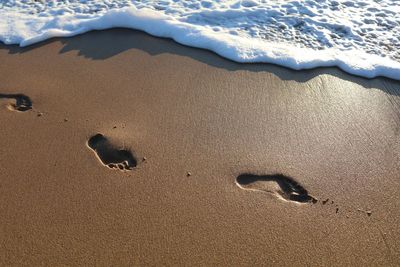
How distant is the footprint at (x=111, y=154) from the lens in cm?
259

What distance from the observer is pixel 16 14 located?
14.4 ft

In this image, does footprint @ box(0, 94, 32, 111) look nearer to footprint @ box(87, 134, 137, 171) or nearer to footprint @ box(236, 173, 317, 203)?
footprint @ box(87, 134, 137, 171)

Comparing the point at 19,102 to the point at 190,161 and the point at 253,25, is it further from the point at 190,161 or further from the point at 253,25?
the point at 253,25

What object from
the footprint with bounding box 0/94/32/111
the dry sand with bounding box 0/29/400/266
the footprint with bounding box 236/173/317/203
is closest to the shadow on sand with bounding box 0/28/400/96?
the dry sand with bounding box 0/29/400/266

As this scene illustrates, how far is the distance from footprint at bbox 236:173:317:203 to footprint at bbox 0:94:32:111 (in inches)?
64.4

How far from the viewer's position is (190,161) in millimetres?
2623

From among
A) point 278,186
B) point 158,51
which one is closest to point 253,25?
point 158,51

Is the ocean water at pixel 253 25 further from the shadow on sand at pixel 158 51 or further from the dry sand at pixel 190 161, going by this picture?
the dry sand at pixel 190 161

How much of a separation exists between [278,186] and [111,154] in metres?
1.05

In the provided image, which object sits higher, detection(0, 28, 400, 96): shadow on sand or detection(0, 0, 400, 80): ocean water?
detection(0, 0, 400, 80): ocean water

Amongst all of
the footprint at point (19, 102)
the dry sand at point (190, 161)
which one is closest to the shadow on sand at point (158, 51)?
the dry sand at point (190, 161)

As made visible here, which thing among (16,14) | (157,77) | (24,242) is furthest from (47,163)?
(16,14)

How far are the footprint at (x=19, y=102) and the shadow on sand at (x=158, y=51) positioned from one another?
0.73 metres

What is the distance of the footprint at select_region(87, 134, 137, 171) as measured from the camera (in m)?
2.59
